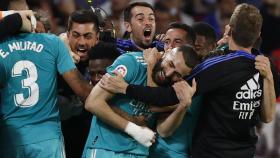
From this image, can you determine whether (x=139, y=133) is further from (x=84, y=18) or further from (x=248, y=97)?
(x=84, y=18)

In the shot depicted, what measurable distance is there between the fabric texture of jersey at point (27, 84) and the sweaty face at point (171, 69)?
0.66 metres

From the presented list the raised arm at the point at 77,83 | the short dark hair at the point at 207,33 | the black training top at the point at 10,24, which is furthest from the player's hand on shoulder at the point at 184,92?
the short dark hair at the point at 207,33

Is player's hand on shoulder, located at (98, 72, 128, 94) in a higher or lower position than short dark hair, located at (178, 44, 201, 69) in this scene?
lower

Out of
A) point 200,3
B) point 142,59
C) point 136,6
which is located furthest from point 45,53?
point 200,3

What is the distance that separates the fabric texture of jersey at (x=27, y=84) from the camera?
177 inches

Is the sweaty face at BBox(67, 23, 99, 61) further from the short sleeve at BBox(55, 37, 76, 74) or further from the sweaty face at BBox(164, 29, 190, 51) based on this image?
the short sleeve at BBox(55, 37, 76, 74)

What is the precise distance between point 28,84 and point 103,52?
0.72 metres

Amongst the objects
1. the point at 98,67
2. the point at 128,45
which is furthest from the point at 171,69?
the point at 128,45

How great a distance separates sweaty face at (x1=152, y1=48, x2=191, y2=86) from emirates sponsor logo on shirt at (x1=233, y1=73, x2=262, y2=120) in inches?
15.7

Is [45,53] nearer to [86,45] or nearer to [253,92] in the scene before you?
[86,45]

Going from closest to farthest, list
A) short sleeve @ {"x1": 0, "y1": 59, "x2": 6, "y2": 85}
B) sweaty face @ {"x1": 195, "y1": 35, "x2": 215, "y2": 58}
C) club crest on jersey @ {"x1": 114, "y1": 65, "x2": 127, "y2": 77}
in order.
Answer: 1. club crest on jersey @ {"x1": 114, "y1": 65, "x2": 127, "y2": 77}
2. short sleeve @ {"x1": 0, "y1": 59, "x2": 6, "y2": 85}
3. sweaty face @ {"x1": 195, "y1": 35, "x2": 215, "y2": 58}

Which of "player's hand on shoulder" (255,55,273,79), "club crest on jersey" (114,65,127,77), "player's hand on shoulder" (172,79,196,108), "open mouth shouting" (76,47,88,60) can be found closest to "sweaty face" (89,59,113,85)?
"open mouth shouting" (76,47,88,60)

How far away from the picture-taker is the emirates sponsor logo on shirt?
447 cm

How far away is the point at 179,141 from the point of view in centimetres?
466
